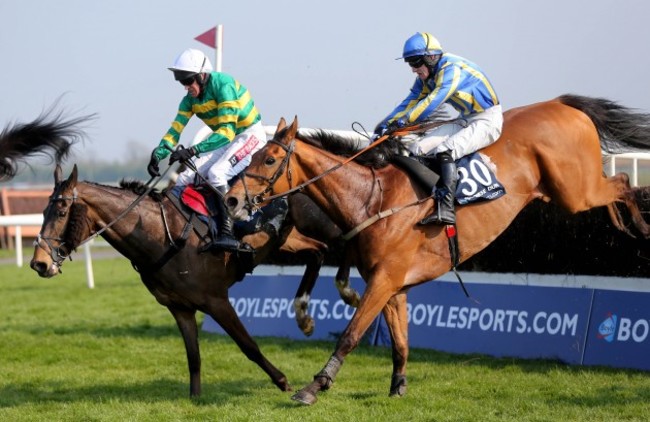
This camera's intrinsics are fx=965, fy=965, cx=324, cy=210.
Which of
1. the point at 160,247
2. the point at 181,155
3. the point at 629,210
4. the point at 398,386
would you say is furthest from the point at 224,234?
the point at 629,210

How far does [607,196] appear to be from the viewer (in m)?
7.25

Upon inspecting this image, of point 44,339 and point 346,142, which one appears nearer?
point 346,142

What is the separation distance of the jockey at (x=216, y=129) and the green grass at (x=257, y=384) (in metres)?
1.31

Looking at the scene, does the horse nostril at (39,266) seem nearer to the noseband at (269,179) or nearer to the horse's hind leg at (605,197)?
the noseband at (269,179)

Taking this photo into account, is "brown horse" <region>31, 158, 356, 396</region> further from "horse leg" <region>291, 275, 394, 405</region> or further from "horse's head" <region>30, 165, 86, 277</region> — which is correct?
"horse leg" <region>291, 275, 394, 405</region>

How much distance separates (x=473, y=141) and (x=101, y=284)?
1124 cm

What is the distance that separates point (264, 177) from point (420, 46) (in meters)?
1.55

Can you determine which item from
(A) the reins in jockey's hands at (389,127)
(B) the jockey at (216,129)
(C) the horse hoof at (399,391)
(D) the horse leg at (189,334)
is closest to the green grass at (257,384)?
(C) the horse hoof at (399,391)

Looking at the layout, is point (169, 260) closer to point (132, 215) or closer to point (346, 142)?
point (132, 215)

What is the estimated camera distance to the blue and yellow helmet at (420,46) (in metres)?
6.68

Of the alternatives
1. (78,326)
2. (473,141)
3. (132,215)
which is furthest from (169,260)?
(78,326)

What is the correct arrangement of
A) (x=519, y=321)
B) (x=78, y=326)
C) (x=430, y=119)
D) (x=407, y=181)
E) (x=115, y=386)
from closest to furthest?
(x=407, y=181)
(x=430, y=119)
(x=115, y=386)
(x=519, y=321)
(x=78, y=326)

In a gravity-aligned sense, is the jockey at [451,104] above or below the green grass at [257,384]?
above

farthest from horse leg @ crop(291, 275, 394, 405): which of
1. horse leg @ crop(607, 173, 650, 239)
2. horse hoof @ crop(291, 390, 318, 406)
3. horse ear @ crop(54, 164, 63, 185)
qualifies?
horse ear @ crop(54, 164, 63, 185)
